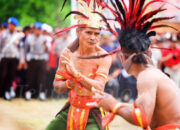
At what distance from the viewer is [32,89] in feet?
35.7

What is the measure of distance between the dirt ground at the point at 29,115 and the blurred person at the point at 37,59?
0.38 metres

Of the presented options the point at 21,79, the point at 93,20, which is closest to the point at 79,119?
the point at 93,20

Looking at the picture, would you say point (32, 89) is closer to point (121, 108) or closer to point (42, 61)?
point (42, 61)

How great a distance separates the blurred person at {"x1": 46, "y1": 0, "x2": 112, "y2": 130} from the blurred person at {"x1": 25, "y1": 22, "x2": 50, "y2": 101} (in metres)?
6.25

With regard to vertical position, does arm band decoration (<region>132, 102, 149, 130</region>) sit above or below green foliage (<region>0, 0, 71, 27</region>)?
below

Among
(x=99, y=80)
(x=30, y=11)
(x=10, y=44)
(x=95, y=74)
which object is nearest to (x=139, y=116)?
(x=99, y=80)

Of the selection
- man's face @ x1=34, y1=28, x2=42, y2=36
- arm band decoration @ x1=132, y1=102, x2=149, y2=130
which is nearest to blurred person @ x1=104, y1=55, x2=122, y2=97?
man's face @ x1=34, y1=28, x2=42, y2=36

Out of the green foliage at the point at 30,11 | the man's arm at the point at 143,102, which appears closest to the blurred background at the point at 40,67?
the man's arm at the point at 143,102

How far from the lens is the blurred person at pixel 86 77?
403 centimetres

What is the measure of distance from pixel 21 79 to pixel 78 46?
23.2 ft

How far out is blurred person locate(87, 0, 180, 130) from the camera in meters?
2.86

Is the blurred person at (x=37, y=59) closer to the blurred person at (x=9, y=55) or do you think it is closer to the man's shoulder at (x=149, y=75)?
the blurred person at (x=9, y=55)

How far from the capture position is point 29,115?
907cm

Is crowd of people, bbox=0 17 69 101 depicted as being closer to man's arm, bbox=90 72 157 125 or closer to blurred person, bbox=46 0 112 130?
blurred person, bbox=46 0 112 130
